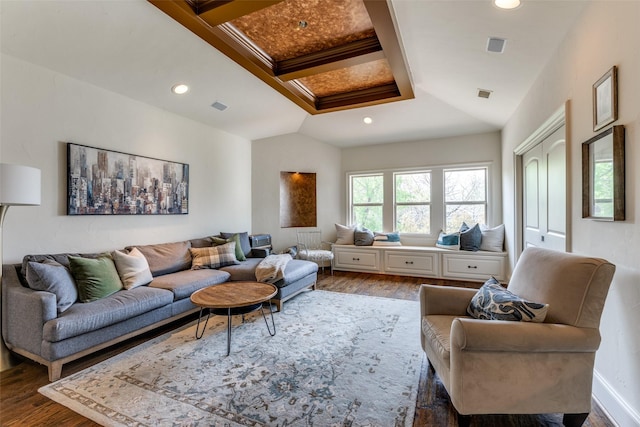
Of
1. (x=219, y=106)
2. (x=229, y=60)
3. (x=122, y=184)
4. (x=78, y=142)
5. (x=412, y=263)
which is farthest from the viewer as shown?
(x=412, y=263)

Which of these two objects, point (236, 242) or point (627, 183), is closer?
point (627, 183)

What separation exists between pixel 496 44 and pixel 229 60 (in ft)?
8.14

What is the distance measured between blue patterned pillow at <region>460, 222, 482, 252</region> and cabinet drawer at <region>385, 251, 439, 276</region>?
1.58 feet

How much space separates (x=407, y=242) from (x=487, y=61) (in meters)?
3.51

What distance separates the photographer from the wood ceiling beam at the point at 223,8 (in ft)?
6.64

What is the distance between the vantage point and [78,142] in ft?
9.34

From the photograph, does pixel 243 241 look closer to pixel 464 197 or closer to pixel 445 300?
pixel 445 300

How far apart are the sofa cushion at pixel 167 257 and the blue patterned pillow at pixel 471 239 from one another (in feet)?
13.7

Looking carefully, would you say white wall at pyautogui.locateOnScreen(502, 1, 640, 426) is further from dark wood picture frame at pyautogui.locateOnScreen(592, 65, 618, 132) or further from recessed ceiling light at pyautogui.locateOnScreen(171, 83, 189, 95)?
recessed ceiling light at pyautogui.locateOnScreen(171, 83, 189, 95)

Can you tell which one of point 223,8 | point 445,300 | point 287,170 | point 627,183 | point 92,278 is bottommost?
point 445,300

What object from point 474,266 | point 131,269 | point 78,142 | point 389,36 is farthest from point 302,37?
point 474,266

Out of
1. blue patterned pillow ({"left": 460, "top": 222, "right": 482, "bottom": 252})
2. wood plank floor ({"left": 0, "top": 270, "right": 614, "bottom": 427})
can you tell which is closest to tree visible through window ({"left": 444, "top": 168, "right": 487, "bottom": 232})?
blue patterned pillow ({"left": 460, "top": 222, "right": 482, "bottom": 252})

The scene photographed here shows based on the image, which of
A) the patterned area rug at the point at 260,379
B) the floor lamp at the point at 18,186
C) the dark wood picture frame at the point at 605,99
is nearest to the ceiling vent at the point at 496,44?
the dark wood picture frame at the point at 605,99

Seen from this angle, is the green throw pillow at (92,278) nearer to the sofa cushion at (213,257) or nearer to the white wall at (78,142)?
the white wall at (78,142)
